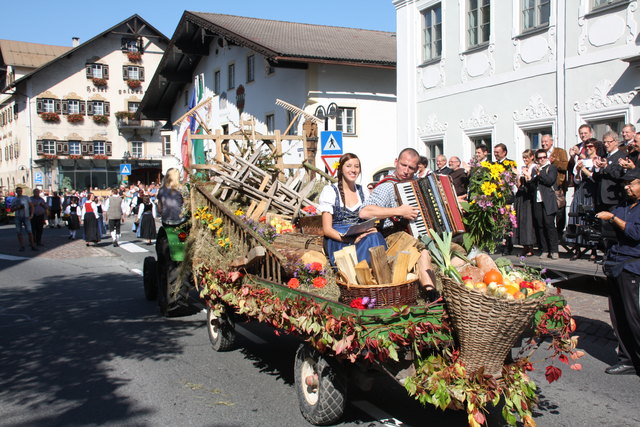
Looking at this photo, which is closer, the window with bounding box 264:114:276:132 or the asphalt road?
the asphalt road

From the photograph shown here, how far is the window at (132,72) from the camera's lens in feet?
192

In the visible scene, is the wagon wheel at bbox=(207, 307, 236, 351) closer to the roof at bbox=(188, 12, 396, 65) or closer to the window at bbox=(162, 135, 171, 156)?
the roof at bbox=(188, 12, 396, 65)

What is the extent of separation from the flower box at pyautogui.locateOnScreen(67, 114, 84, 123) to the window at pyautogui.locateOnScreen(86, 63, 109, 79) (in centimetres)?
358

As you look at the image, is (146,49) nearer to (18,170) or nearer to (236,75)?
(18,170)

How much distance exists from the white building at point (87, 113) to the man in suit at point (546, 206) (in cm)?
4897

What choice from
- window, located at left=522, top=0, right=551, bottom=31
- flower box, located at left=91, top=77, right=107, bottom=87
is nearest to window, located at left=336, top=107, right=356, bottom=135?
window, located at left=522, top=0, right=551, bottom=31

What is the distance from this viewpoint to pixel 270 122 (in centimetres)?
2695

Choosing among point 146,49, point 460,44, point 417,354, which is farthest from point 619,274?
point 146,49

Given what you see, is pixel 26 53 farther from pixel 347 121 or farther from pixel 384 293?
pixel 384 293

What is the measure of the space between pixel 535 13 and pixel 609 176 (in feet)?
19.6

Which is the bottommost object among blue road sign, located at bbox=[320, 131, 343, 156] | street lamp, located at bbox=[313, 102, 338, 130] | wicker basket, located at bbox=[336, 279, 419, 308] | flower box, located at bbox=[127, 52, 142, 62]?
wicker basket, located at bbox=[336, 279, 419, 308]

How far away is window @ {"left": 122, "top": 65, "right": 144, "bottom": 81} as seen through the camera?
2301 inches

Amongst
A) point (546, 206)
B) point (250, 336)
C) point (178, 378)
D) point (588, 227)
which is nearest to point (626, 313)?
point (588, 227)

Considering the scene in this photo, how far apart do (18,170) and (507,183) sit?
6042 centimetres
